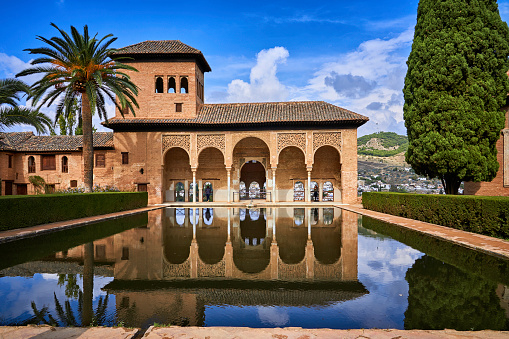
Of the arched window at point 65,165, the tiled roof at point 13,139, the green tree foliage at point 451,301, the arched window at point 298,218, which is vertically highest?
the tiled roof at point 13,139

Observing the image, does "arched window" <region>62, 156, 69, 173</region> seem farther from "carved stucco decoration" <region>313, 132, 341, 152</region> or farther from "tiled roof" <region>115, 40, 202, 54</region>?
"carved stucco decoration" <region>313, 132, 341, 152</region>

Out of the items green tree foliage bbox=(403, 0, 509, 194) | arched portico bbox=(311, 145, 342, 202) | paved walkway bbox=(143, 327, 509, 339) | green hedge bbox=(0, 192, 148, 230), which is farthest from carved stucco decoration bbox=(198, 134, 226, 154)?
paved walkway bbox=(143, 327, 509, 339)

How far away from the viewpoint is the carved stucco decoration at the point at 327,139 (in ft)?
69.8

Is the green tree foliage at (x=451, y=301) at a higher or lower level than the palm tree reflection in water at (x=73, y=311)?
lower

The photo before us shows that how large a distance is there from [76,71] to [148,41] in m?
10.1

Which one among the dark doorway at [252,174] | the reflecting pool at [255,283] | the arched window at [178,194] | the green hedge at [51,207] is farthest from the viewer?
the dark doorway at [252,174]

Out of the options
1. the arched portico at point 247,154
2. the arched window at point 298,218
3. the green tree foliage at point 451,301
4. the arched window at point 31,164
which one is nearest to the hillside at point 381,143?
the arched portico at point 247,154

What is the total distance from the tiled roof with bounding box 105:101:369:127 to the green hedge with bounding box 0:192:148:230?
7.33 m

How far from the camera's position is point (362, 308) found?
3730 mm

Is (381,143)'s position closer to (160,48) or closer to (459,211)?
(160,48)

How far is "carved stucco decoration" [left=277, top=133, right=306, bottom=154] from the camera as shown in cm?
2147

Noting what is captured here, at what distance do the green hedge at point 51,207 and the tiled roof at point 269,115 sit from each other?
7325 millimetres

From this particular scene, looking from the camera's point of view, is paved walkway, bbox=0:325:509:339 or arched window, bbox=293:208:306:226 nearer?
paved walkway, bbox=0:325:509:339

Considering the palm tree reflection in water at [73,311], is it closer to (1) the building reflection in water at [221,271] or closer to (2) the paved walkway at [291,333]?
(1) the building reflection in water at [221,271]
